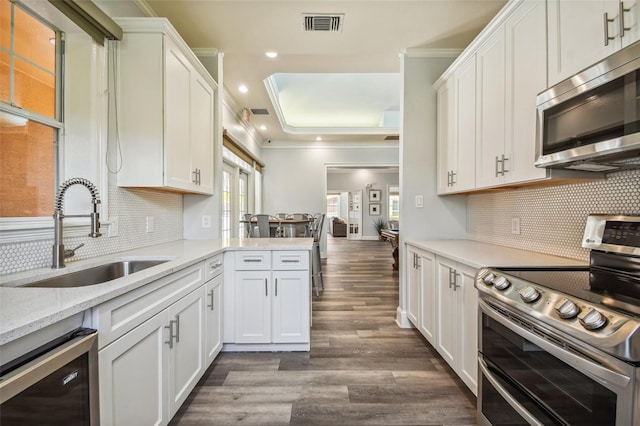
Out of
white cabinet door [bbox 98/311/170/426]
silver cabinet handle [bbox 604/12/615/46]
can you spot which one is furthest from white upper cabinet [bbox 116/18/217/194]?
silver cabinet handle [bbox 604/12/615/46]

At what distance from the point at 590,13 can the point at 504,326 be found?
4.79ft

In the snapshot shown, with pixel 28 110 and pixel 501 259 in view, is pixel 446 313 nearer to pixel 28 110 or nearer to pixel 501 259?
pixel 501 259

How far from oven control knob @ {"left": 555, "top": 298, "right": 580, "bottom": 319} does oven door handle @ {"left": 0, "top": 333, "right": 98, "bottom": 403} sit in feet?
5.06

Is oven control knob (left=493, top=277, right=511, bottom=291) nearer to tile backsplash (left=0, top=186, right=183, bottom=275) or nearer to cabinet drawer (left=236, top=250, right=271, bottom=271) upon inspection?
cabinet drawer (left=236, top=250, right=271, bottom=271)

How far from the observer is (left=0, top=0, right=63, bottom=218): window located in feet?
4.41

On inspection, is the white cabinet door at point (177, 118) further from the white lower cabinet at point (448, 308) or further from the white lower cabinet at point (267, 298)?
the white lower cabinet at point (448, 308)

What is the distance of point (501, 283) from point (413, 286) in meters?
1.48

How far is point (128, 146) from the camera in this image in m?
1.98

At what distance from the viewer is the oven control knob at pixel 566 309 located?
3.04 feet

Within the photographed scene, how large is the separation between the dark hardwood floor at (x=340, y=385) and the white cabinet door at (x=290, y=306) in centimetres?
17

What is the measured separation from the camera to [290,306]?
2.33m

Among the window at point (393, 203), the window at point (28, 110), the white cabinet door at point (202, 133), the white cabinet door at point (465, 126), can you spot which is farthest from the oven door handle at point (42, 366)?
the window at point (393, 203)

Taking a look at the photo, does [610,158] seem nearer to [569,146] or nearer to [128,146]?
[569,146]

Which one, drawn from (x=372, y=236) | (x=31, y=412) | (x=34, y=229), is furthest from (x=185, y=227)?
(x=372, y=236)
